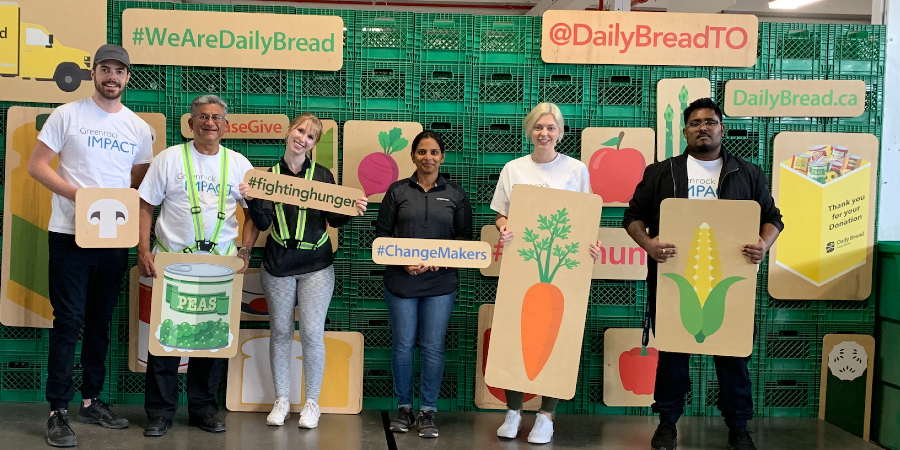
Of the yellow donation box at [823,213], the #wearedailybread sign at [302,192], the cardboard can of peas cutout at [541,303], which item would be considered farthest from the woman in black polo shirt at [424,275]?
the yellow donation box at [823,213]

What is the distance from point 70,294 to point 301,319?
111 centimetres

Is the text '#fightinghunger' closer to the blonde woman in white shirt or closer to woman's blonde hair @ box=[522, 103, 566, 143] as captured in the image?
the blonde woman in white shirt

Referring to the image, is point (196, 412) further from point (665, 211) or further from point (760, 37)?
point (760, 37)

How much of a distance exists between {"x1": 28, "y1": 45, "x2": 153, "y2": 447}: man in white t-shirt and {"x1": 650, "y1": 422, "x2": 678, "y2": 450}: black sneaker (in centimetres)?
285

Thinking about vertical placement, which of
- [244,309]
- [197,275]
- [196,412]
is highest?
[197,275]

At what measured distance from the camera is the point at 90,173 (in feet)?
11.5

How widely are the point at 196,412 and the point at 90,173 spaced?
1.33 metres

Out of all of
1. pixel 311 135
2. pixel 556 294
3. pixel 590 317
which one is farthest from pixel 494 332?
pixel 311 135

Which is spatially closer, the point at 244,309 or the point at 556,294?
the point at 556,294

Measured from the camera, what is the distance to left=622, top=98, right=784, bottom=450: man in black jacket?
11.5 feet

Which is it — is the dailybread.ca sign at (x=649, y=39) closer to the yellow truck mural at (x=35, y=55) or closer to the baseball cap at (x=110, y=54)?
the baseball cap at (x=110, y=54)

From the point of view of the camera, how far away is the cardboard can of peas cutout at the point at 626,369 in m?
4.32

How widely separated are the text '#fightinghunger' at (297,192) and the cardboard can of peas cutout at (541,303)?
87 cm

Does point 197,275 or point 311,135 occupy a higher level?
point 311,135
